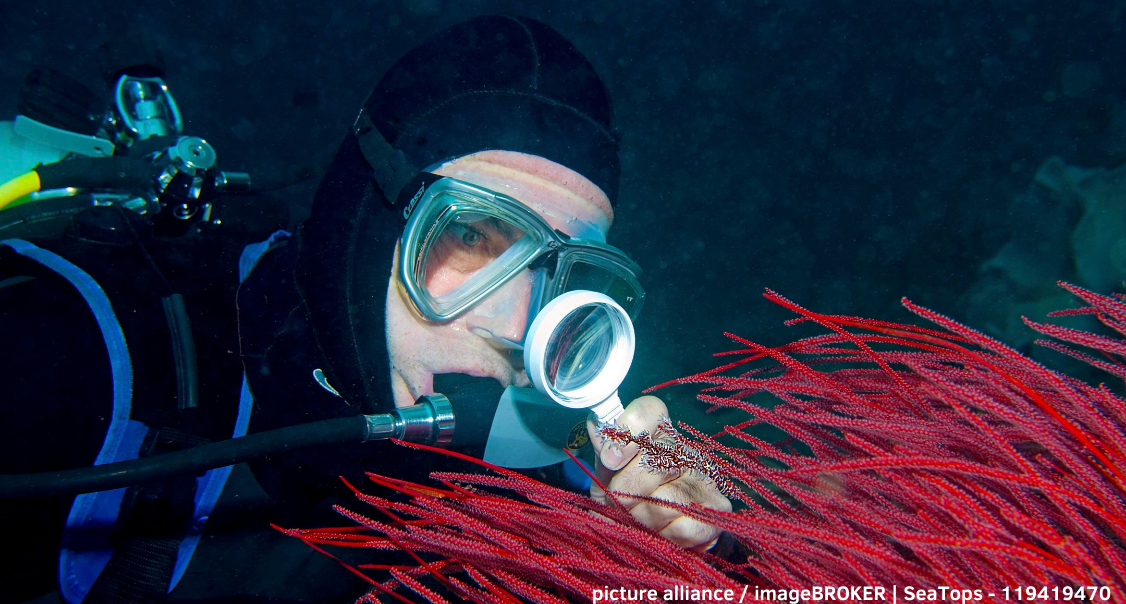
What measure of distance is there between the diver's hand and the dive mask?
0.86 metres

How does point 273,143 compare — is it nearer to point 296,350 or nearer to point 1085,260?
point 296,350

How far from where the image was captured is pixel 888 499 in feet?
4.01

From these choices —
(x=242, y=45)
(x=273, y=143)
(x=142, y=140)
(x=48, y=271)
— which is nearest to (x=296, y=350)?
(x=48, y=271)

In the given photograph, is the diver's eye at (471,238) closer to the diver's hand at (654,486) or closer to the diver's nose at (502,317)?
the diver's nose at (502,317)

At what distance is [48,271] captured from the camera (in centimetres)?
187

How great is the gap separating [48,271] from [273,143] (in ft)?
20.5

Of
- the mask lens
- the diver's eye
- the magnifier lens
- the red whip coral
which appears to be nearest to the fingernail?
the red whip coral

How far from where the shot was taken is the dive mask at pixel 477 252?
2043 mm

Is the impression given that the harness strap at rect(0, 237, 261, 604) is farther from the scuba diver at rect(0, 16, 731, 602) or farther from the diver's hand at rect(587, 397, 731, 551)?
the diver's hand at rect(587, 397, 731, 551)

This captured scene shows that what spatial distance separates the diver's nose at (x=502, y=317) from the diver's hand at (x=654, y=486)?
2.49 feet

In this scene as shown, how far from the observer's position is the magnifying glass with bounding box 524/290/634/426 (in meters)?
1.52

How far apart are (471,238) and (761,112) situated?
25.1 ft

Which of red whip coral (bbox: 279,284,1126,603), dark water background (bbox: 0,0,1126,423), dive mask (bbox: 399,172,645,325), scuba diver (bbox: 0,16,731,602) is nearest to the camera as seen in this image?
red whip coral (bbox: 279,284,1126,603)

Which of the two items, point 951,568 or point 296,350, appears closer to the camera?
point 951,568
